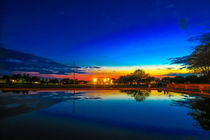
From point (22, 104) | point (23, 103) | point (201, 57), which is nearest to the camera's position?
point (22, 104)

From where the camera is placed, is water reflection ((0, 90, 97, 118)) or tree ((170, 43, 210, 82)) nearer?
water reflection ((0, 90, 97, 118))

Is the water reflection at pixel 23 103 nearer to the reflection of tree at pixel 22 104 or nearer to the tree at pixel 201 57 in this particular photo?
the reflection of tree at pixel 22 104

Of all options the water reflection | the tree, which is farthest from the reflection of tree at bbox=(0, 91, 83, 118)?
the tree

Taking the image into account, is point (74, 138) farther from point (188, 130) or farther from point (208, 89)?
point (208, 89)

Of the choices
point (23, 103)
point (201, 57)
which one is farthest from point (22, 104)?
point (201, 57)

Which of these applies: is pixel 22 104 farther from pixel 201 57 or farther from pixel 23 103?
pixel 201 57

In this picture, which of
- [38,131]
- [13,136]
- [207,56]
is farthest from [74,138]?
[207,56]

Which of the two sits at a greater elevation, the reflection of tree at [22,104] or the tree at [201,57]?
the tree at [201,57]

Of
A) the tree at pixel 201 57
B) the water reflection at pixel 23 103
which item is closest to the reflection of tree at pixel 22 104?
the water reflection at pixel 23 103

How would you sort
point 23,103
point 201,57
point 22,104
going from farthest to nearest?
point 201,57
point 23,103
point 22,104

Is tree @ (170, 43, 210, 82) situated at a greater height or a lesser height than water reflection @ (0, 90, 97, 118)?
greater

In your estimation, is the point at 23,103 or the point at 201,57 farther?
the point at 201,57

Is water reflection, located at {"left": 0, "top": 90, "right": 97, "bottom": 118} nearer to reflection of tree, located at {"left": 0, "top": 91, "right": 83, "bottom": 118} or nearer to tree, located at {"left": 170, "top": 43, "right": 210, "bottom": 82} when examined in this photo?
reflection of tree, located at {"left": 0, "top": 91, "right": 83, "bottom": 118}

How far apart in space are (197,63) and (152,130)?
3149 centimetres
